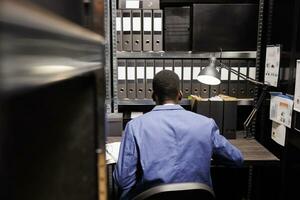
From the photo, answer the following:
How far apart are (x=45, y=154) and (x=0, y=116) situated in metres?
0.19

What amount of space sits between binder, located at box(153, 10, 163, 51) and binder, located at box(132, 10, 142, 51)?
0.32ft

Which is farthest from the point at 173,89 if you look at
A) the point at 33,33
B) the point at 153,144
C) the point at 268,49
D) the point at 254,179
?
the point at 33,33

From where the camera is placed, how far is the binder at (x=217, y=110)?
2051 millimetres

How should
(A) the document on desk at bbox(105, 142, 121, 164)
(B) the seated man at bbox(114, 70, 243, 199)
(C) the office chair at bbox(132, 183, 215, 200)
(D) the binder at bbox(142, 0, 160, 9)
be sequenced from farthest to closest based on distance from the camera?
(D) the binder at bbox(142, 0, 160, 9), (A) the document on desk at bbox(105, 142, 121, 164), (B) the seated man at bbox(114, 70, 243, 199), (C) the office chair at bbox(132, 183, 215, 200)

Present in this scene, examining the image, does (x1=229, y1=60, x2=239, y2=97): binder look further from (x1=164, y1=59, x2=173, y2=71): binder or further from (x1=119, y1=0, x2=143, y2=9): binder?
(x1=119, y1=0, x2=143, y2=9): binder

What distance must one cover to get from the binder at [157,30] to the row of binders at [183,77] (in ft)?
0.34

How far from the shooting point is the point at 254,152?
6.22 feet

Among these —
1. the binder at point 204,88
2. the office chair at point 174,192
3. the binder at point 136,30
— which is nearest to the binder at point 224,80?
the binder at point 204,88

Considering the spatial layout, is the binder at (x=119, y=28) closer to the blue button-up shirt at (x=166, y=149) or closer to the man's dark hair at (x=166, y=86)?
the man's dark hair at (x=166, y=86)

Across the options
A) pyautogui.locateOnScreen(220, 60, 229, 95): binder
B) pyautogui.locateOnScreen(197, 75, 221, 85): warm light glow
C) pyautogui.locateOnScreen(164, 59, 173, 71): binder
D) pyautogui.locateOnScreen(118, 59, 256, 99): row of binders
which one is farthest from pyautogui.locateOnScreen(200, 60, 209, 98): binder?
pyautogui.locateOnScreen(197, 75, 221, 85): warm light glow

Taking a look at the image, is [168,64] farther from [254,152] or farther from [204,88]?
[254,152]

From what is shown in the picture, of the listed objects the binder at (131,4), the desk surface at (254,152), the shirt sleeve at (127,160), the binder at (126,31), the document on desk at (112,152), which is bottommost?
the desk surface at (254,152)

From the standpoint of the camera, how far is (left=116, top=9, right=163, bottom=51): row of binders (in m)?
2.04

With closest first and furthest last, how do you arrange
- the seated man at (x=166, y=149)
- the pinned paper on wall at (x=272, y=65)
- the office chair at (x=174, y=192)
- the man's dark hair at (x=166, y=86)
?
1. the office chair at (x=174, y=192)
2. the seated man at (x=166, y=149)
3. the man's dark hair at (x=166, y=86)
4. the pinned paper on wall at (x=272, y=65)
